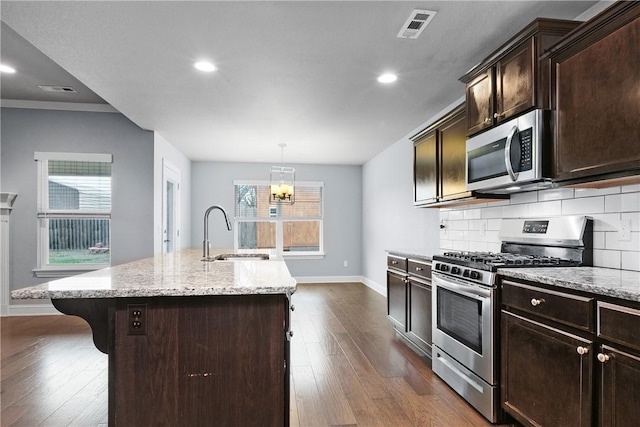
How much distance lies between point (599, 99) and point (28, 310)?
20.6 feet

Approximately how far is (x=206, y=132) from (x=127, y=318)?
161 inches

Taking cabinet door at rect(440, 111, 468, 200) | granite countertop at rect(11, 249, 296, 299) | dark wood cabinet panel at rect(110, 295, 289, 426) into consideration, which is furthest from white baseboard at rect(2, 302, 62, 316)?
cabinet door at rect(440, 111, 468, 200)

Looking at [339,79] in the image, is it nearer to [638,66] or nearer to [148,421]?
[638,66]

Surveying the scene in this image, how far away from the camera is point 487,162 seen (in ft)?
8.75

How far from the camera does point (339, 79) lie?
3.33 meters

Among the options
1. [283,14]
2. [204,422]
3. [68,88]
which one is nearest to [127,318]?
[204,422]

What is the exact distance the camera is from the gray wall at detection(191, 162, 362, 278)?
7.53 m

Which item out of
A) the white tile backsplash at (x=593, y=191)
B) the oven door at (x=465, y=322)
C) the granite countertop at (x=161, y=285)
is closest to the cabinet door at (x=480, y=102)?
the white tile backsplash at (x=593, y=191)

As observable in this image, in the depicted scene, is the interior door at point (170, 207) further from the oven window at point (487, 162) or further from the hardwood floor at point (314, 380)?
the oven window at point (487, 162)

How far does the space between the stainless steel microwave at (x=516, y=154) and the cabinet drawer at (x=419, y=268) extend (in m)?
0.84

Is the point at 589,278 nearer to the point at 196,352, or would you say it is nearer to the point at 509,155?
the point at 509,155

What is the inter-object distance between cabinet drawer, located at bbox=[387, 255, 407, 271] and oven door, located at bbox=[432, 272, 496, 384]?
2.37ft

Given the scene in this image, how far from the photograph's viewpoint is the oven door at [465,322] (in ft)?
7.52

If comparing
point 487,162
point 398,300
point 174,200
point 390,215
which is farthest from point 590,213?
point 174,200
